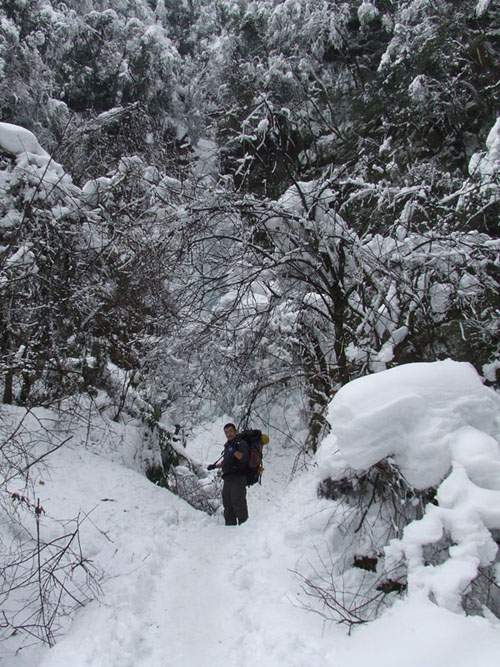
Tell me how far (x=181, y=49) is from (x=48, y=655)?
23396mm

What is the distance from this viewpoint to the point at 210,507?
25.1ft

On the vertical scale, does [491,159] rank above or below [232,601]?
above

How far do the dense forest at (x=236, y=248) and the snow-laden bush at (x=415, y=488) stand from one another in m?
1.58

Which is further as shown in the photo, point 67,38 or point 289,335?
point 67,38

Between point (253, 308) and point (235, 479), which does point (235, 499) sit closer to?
point (235, 479)

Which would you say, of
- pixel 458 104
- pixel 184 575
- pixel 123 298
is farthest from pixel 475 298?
pixel 458 104

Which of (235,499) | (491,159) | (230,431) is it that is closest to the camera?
(491,159)

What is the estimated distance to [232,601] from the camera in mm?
3896

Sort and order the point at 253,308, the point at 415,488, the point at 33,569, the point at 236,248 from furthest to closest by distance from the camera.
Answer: the point at 253,308 < the point at 236,248 < the point at 33,569 < the point at 415,488

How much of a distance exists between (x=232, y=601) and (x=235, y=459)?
238 centimetres

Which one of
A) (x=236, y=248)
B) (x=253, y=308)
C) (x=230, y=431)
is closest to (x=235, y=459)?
(x=230, y=431)

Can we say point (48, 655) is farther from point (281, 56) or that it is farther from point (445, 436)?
point (281, 56)

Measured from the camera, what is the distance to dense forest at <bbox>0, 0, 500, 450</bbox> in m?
4.43

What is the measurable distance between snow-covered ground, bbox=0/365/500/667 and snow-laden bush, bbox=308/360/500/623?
0.03m
